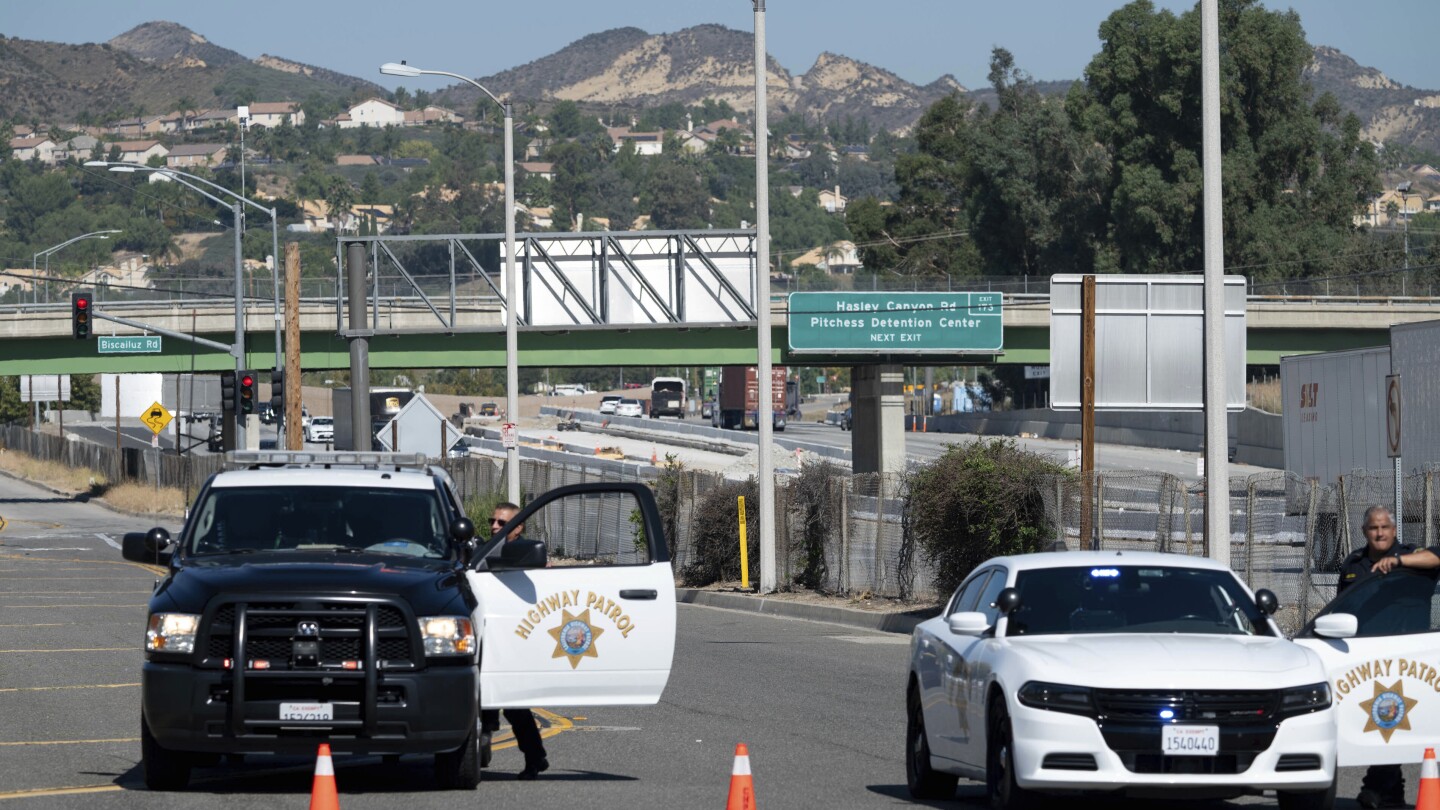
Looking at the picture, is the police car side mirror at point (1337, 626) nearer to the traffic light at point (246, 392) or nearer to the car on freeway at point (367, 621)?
A: the car on freeway at point (367, 621)

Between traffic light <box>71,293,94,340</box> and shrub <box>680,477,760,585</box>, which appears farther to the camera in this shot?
traffic light <box>71,293,94,340</box>

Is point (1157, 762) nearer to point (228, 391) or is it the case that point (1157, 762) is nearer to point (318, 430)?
point (228, 391)

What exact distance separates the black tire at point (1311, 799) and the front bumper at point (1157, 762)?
0.58ft

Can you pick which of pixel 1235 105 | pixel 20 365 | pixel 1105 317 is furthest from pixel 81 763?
pixel 1235 105

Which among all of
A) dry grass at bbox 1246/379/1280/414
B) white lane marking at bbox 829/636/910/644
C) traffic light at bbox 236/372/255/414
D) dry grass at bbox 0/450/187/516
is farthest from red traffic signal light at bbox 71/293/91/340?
dry grass at bbox 1246/379/1280/414

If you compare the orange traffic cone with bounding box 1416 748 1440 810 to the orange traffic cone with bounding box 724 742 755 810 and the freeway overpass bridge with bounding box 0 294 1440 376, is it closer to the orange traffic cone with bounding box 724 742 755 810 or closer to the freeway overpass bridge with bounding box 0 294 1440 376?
the orange traffic cone with bounding box 724 742 755 810

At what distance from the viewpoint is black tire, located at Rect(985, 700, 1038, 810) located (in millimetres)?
9914

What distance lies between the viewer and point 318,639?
1066cm

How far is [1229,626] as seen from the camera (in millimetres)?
10727

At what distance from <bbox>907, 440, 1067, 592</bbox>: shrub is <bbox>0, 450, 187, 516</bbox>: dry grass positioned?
4024 cm

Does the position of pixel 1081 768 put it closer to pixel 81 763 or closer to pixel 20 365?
pixel 81 763

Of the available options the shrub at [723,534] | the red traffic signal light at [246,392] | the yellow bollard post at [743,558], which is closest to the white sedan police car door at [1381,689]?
the yellow bollard post at [743,558]

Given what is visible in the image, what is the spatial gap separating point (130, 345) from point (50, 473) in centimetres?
3386

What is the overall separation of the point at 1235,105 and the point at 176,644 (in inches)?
3180
